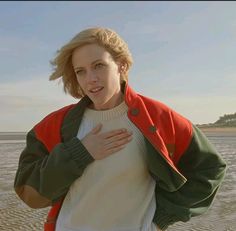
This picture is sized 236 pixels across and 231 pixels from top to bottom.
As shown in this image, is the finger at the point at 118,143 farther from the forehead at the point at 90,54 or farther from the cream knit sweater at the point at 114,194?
the forehead at the point at 90,54

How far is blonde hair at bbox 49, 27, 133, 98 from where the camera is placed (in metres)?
2.33

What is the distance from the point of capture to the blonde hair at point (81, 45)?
2334mm

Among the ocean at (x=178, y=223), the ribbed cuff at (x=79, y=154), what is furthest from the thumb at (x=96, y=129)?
the ocean at (x=178, y=223)

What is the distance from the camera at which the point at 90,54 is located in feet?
7.63

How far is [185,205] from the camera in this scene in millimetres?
2441

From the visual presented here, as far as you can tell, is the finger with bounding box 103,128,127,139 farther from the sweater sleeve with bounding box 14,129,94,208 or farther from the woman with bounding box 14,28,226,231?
the sweater sleeve with bounding box 14,129,94,208

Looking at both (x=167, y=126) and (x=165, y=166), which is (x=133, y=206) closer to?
(x=165, y=166)

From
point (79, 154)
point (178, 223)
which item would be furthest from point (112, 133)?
point (178, 223)

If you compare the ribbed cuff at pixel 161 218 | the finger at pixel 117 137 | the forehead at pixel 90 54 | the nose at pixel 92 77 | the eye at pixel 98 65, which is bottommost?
the ribbed cuff at pixel 161 218

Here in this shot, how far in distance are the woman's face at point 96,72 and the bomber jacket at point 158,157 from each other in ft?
0.48

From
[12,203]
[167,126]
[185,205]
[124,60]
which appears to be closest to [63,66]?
[124,60]

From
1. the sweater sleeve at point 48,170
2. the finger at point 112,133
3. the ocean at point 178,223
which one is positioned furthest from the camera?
the ocean at point 178,223

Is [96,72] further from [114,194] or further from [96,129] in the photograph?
[114,194]

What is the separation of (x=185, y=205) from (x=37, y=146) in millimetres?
834
